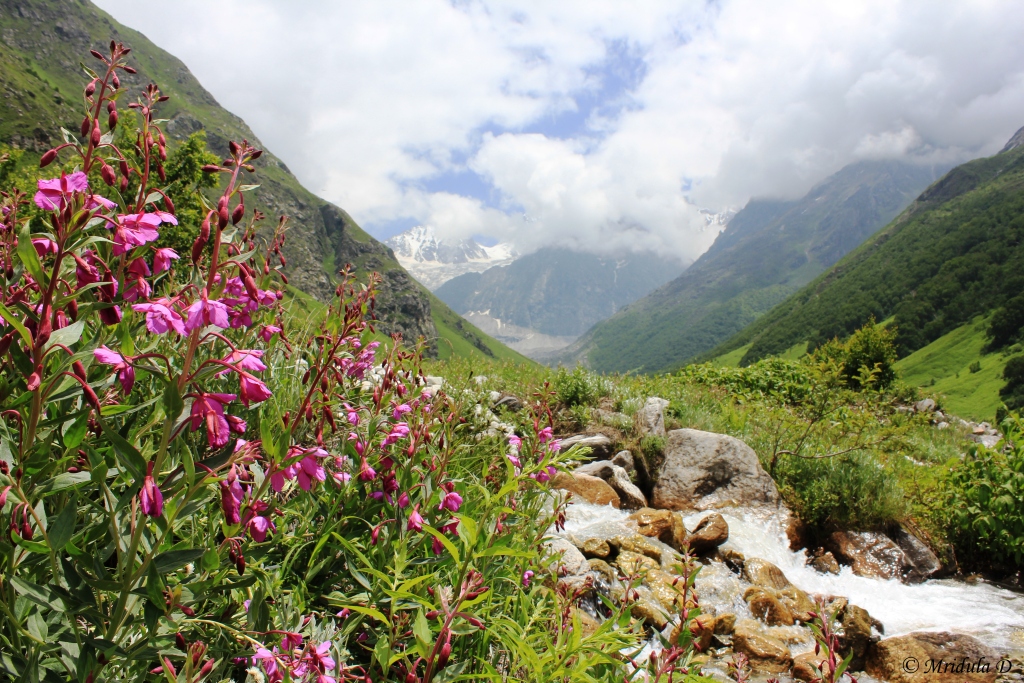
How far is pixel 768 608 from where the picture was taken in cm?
569

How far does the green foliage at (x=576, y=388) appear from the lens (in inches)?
389

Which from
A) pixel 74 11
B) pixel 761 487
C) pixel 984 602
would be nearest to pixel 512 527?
pixel 761 487

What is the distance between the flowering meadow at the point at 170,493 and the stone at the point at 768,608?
168 inches

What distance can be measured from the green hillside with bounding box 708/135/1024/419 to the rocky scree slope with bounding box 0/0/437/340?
8849 cm

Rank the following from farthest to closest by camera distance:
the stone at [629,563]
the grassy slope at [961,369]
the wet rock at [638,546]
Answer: the grassy slope at [961,369], the wet rock at [638,546], the stone at [629,563]

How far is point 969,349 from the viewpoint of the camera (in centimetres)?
8262

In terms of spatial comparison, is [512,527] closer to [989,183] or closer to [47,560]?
[47,560]

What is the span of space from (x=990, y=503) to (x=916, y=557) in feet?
4.77

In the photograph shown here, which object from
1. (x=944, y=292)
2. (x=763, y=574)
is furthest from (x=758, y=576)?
(x=944, y=292)

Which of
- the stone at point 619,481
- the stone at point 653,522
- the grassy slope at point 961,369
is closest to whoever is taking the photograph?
the stone at point 653,522

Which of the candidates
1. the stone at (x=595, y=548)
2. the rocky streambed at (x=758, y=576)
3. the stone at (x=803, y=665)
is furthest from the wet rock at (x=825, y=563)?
the stone at (x=595, y=548)

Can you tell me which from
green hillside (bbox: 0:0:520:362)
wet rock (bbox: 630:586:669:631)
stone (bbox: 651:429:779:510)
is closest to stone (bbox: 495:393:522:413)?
stone (bbox: 651:429:779:510)

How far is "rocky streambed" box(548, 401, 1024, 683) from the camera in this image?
4828 millimetres

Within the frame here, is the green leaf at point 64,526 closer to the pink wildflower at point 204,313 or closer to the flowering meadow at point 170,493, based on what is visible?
the flowering meadow at point 170,493
